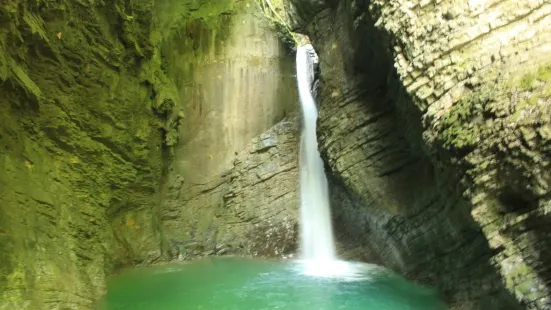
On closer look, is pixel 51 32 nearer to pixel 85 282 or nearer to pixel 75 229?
pixel 75 229

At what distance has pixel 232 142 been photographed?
620 inches

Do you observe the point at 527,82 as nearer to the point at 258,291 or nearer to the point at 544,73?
the point at 544,73

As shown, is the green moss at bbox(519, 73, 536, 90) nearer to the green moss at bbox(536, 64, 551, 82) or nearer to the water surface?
the green moss at bbox(536, 64, 551, 82)

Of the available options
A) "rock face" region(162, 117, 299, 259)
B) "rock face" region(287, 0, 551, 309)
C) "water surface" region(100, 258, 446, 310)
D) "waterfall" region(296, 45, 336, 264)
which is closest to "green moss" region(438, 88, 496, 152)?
"rock face" region(287, 0, 551, 309)

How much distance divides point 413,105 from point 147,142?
8.42 m

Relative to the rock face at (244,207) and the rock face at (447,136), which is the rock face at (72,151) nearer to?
the rock face at (244,207)

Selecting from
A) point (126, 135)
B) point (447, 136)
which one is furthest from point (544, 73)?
point (126, 135)

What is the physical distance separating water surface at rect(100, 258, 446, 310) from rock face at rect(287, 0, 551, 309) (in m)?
0.81

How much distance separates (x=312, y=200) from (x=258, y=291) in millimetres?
5392

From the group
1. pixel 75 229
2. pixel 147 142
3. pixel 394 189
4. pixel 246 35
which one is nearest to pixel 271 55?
pixel 246 35

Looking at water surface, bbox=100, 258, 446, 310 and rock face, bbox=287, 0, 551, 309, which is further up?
rock face, bbox=287, 0, 551, 309

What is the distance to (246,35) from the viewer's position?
54.5 ft

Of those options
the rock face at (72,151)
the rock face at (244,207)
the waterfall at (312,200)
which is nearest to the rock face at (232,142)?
the rock face at (244,207)

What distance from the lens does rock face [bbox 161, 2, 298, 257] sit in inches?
561
